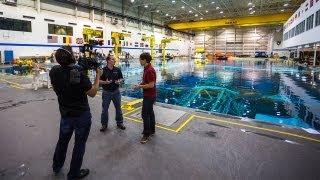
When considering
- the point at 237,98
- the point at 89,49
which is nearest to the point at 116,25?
the point at 237,98

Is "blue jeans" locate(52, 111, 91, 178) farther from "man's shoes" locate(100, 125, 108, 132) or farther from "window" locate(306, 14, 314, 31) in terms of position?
"window" locate(306, 14, 314, 31)

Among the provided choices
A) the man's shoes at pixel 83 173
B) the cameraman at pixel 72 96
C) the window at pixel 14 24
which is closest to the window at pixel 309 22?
the cameraman at pixel 72 96

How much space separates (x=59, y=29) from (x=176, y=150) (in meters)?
22.8

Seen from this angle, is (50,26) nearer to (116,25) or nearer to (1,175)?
(116,25)

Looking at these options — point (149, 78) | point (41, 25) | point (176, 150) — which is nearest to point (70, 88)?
point (149, 78)

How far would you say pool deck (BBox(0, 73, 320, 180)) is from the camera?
2.85 metres

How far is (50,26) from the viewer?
21266 millimetres

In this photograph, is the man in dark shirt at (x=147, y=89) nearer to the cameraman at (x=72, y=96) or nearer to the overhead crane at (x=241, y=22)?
the cameraman at (x=72, y=96)

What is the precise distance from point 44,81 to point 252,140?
28.0 feet

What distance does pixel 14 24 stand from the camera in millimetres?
18312

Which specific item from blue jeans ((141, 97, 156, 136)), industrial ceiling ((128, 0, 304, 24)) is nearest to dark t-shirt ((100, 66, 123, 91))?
blue jeans ((141, 97, 156, 136))

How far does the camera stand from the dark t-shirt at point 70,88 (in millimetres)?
2393

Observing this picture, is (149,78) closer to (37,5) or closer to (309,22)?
(309,22)

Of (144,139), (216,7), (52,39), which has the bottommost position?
(144,139)
